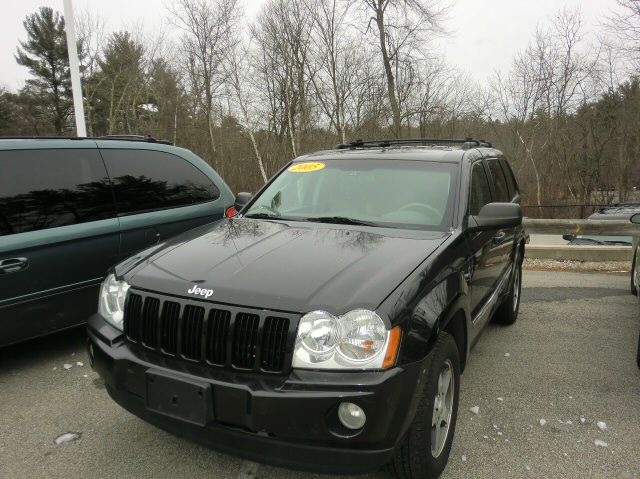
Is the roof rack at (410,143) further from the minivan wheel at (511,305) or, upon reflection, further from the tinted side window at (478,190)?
the minivan wheel at (511,305)

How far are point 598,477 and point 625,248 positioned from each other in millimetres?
7503

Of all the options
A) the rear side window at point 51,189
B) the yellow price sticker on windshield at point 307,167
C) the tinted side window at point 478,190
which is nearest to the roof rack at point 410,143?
the tinted side window at point 478,190

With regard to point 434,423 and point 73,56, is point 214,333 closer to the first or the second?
point 434,423

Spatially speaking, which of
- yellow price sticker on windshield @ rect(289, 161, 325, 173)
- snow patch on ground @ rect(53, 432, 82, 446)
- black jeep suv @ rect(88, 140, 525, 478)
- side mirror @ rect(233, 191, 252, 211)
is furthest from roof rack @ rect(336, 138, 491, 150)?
snow patch on ground @ rect(53, 432, 82, 446)

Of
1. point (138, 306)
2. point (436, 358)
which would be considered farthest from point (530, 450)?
point (138, 306)

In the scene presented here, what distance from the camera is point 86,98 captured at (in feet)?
99.4

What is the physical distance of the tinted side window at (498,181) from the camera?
4109 mm

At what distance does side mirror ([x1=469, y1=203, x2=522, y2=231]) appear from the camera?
2.95 metres

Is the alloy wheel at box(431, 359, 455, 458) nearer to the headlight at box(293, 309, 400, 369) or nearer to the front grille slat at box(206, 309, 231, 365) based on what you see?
the headlight at box(293, 309, 400, 369)

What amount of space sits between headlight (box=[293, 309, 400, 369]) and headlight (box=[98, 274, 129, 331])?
3.49 feet

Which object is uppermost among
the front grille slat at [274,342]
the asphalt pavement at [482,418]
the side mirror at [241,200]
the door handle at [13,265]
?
the side mirror at [241,200]

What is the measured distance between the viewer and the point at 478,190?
3.44 meters

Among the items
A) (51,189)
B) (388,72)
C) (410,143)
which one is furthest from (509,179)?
(388,72)

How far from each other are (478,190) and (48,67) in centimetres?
4270
